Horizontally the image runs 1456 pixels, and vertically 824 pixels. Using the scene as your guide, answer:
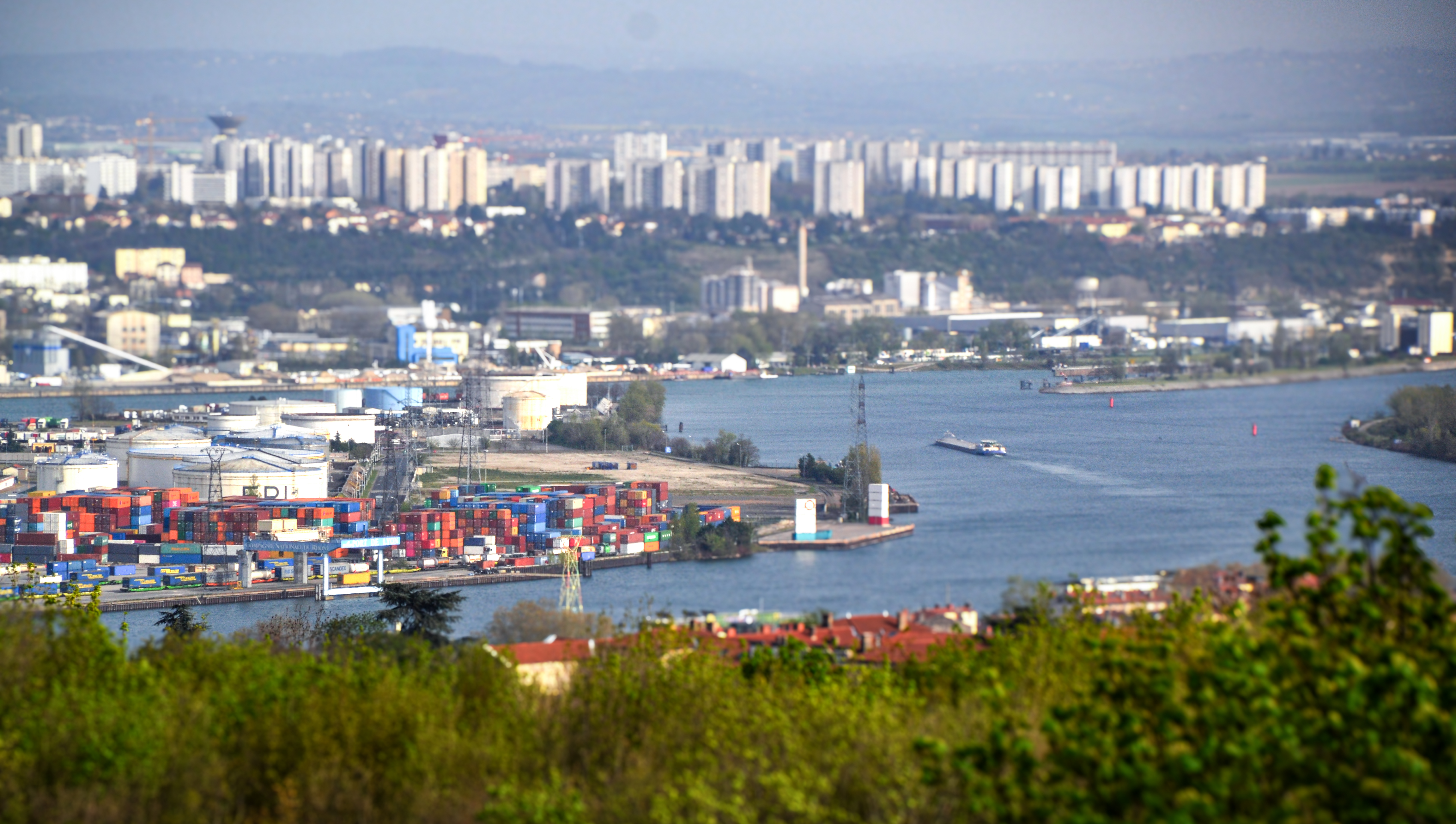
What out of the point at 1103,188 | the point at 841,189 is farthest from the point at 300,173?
the point at 1103,188

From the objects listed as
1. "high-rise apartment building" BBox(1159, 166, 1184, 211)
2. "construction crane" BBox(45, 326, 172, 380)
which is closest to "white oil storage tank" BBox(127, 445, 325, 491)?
"construction crane" BBox(45, 326, 172, 380)

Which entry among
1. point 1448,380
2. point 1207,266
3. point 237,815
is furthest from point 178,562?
point 1207,266

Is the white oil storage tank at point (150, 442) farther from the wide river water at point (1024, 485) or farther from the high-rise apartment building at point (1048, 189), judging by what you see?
the high-rise apartment building at point (1048, 189)

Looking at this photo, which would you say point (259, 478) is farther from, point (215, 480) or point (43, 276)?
point (43, 276)

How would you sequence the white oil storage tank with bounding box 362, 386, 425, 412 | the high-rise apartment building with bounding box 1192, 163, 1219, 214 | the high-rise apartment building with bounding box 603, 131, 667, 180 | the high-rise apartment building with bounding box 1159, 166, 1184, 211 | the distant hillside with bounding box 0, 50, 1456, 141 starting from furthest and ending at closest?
1. the high-rise apartment building with bounding box 603, 131, 667, 180
2. the high-rise apartment building with bounding box 1159, 166, 1184, 211
3. the high-rise apartment building with bounding box 1192, 163, 1219, 214
4. the distant hillside with bounding box 0, 50, 1456, 141
5. the white oil storage tank with bounding box 362, 386, 425, 412

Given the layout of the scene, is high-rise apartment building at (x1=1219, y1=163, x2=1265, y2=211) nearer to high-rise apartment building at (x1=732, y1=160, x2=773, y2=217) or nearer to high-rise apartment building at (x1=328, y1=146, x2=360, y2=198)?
high-rise apartment building at (x1=732, y1=160, x2=773, y2=217)

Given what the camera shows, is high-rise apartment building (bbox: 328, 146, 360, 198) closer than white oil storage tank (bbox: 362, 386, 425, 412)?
No
